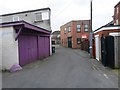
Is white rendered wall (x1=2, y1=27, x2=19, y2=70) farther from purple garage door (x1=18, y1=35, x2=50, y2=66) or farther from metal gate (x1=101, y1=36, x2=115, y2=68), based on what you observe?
metal gate (x1=101, y1=36, x2=115, y2=68)

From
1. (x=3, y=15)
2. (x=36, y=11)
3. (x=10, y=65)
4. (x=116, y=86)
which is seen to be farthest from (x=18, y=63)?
(x=3, y=15)

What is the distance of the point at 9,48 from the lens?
13.2 m

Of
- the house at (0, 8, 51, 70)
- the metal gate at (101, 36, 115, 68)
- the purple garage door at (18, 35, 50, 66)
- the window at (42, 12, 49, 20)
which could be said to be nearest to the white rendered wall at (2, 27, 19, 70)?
the house at (0, 8, 51, 70)

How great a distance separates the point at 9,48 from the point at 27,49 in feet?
9.84

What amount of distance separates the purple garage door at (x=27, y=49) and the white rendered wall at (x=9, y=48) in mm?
1033

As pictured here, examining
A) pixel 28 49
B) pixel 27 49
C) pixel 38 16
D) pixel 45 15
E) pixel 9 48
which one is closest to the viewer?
pixel 9 48

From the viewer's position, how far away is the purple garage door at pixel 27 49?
1446 centimetres

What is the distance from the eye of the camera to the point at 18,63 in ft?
44.3

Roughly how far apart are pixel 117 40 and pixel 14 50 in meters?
7.02

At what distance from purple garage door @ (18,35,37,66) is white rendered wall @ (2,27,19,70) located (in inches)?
40.7

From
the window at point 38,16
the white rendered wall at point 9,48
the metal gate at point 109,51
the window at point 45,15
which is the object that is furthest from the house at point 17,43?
the window at point 38,16

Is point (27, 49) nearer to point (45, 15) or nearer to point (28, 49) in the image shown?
point (28, 49)

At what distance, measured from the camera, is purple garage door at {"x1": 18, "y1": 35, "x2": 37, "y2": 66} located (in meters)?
14.5

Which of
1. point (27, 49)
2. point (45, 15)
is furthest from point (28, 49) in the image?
point (45, 15)
